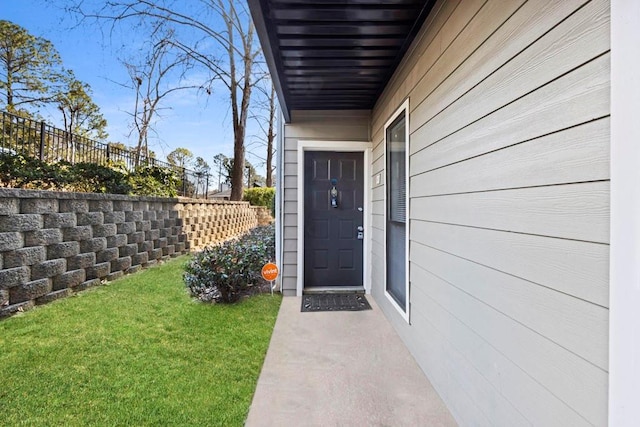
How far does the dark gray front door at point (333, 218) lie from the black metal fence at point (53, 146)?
3.61 m

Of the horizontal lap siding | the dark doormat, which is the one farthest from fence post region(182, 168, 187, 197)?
the horizontal lap siding

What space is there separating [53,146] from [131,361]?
13.7 ft

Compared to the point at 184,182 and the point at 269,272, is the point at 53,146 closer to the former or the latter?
the point at 184,182

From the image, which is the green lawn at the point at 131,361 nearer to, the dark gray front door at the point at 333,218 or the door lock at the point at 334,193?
the dark gray front door at the point at 333,218

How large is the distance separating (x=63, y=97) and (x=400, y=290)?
13436 mm

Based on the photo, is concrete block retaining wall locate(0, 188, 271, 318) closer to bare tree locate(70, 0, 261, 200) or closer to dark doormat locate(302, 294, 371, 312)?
dark doormat locate(302, 294, 371, 312)

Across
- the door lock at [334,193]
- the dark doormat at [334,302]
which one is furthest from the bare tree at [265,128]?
the dark doormat at [334,302]

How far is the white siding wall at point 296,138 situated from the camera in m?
4.02

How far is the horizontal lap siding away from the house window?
0.61 metres

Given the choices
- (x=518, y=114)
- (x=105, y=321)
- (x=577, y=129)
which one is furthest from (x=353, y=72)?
(x=105, y=321)

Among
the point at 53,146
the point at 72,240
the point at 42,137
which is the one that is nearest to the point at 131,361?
the point at 72,240

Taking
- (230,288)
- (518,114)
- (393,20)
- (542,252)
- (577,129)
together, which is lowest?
(230,288)

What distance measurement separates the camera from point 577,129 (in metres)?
0.95

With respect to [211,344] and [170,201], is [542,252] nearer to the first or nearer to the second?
[211,344]
